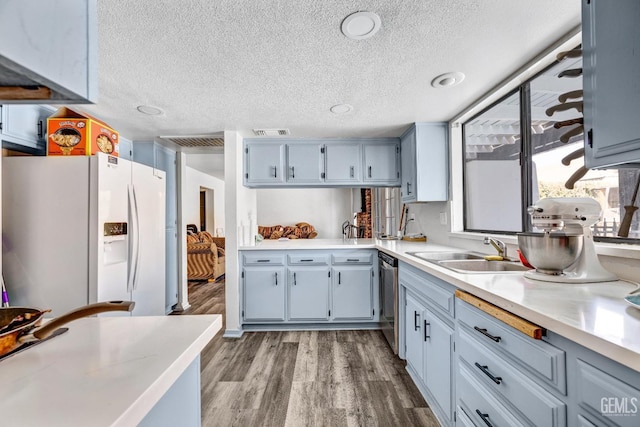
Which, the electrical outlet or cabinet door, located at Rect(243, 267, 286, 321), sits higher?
the electrical outlet

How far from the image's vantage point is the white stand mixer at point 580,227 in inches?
47.4

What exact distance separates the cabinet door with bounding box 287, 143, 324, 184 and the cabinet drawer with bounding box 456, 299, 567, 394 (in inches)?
89.1

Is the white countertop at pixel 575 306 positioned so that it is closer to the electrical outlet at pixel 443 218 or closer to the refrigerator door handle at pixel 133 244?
the electrical outlet at pixel 443 218

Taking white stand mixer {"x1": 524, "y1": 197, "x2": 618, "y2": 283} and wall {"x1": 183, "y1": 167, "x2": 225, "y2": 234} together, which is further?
wall {"x1": 183, "y1": 167, "x2": 225, "y2": 234}

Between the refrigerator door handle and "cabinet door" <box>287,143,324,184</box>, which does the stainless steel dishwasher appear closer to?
"cabinet door" <box>287,143,324,184</box>

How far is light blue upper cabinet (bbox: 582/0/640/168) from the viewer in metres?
0.85

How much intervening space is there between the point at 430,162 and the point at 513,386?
219cm

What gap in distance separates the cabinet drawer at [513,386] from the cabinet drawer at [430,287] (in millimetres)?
198

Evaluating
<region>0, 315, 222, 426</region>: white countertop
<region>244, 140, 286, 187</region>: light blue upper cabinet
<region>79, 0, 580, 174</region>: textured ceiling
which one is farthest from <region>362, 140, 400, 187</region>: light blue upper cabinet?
<region>0, 315, 222, 426</region>: white countertop

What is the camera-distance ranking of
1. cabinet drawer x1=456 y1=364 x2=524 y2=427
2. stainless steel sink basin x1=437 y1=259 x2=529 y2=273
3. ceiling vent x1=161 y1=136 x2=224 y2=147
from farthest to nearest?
ceiling vent x1=161 y1=136 x2=224 y2=147
stainless steel sink basin x1=437 y1=259 x2=529 y2=273
cabinet drawer x1=456 y1=364 x2=524 y2=427

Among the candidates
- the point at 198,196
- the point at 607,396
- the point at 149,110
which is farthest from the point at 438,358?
the point at 198,196

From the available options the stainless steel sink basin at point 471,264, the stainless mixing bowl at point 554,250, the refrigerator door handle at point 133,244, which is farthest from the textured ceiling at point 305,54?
the stainless steel sink basin at point 471,264

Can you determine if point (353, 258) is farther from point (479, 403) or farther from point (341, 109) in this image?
point (479, 403)

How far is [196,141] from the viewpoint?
3.49m
